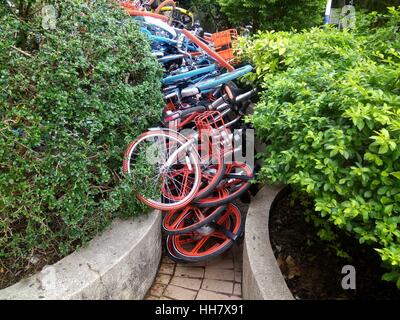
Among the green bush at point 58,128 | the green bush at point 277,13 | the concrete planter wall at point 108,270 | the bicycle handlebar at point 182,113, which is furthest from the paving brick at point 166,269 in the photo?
the green bush at point 277,13

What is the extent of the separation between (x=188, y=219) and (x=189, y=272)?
0.52 metres

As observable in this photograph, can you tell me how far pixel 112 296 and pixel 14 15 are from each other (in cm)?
209

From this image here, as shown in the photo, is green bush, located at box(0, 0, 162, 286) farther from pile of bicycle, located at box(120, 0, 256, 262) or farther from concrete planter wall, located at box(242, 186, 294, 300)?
concrete planter wall, located at box(242, 186, 294, 300)

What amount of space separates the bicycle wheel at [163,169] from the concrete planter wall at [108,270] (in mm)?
210

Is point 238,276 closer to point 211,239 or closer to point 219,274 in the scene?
point 219,274

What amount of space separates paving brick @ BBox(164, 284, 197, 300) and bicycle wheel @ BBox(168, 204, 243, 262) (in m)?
Answer: 0.27

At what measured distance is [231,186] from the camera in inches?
136

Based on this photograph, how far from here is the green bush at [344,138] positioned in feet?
5.97

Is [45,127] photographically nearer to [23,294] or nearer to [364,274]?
[23,294]

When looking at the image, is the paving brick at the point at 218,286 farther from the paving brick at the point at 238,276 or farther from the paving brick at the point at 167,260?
Result: the paving brick at the point at 167,260

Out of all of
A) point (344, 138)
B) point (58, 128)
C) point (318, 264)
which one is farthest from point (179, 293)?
point (344, 138)

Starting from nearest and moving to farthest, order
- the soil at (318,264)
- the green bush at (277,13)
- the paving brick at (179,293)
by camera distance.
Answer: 1. the soil at (318,264)
2. the paving brick at (179,293)
3. the green bush at (277,13)

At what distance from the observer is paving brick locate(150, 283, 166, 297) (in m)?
2.90

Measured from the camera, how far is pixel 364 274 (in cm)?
262
